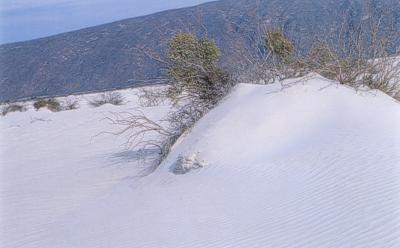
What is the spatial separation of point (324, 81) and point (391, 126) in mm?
2484

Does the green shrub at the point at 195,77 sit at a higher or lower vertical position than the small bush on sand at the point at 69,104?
lower

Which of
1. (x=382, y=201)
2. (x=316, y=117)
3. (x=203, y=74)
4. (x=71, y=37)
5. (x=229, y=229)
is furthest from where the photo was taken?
(x=71, y=37)

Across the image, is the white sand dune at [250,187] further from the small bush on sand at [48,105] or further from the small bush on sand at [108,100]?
the small bush on sand at [48,105]

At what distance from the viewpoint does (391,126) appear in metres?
8.77

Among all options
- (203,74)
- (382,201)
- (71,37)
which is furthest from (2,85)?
(382,201)

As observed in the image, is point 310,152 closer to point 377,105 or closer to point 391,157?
point 391,157

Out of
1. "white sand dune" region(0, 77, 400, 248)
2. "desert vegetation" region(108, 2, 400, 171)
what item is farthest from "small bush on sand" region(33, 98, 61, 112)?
"white sand dune" region(0, 77, 400, 248)

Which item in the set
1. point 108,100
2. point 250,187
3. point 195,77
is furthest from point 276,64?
point 108,100

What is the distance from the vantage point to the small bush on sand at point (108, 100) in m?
32.6

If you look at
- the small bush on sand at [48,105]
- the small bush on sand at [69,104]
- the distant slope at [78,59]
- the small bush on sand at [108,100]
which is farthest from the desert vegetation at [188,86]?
the distant slope at [78,59]

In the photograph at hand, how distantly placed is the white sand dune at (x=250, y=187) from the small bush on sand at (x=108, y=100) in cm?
1942

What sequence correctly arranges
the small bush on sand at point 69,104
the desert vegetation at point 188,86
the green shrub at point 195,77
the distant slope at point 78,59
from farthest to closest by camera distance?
the distant slope at point 78,59
the small bush on sand at point 69,104
the green shrub at point 195,77
the desert vegetation at point 188,86

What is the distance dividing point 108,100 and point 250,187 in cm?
2606

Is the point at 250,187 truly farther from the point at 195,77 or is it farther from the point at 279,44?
the point at 279,44
